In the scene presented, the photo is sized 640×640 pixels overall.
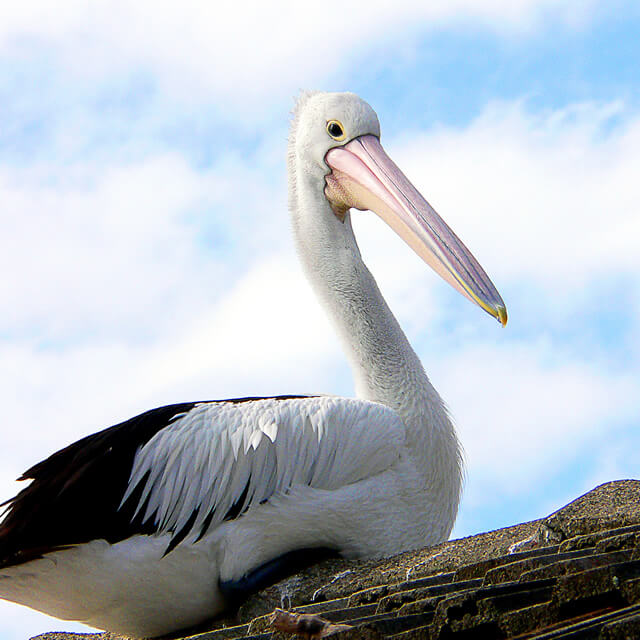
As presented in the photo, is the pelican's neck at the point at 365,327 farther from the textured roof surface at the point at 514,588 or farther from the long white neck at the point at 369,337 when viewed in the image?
the textured roof surface at the point at 514,588

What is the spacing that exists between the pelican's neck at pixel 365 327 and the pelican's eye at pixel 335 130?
30cm

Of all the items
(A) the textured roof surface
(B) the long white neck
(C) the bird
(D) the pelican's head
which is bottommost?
(A) the textured roof surface

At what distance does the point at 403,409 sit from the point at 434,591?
2.70 metres

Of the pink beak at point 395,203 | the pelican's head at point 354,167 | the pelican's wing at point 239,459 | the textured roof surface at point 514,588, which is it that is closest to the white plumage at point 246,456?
the pelican's wing at point 239,459

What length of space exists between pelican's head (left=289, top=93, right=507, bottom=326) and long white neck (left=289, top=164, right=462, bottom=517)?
0.35ft

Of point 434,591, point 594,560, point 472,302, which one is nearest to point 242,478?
point 472,302

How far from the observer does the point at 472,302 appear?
17.6ft

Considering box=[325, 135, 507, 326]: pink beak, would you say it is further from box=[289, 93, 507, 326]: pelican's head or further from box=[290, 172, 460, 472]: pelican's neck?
box=[290, 172, 460, 472]: pelican's neck

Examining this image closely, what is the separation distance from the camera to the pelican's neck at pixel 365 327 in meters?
5.49

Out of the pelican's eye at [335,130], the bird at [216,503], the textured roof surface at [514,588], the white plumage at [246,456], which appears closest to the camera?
the textured roof surface at [514,588]

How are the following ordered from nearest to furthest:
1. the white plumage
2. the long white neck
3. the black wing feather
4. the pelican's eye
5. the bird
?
the black wing feather, the bird, the white plumage, the long white neck, the pelican's eye

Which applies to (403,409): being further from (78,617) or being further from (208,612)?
(78,617)

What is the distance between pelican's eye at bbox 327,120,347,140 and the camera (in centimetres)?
628

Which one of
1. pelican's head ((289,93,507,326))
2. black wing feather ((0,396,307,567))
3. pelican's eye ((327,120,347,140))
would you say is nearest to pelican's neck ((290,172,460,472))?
pelican's head ((289,93,507,326))
